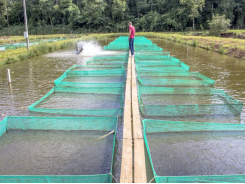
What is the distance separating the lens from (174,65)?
10773 millimetres

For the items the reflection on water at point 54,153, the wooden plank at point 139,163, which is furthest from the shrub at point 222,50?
the wooden plank at point 139,163

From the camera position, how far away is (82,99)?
22.4 ft

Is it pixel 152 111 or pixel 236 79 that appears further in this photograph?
pixel 236 79

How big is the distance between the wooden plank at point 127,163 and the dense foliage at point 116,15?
42561 millimetres

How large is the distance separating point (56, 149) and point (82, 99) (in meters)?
2.75

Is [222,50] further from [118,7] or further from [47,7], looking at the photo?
[47,7]

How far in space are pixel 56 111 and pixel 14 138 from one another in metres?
1.14

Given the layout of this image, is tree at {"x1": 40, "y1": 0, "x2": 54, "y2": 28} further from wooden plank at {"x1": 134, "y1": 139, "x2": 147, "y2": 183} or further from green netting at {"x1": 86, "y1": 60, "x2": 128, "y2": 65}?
wooden plank at {"x1": 134, "y1": 139, "x2": 147, "y2": 183}

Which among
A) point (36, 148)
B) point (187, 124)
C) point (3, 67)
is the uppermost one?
point (3, 67)

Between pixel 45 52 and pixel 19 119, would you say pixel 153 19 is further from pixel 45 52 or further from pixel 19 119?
pixel 19 119

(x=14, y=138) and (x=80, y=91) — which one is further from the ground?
(x=80, y=91)

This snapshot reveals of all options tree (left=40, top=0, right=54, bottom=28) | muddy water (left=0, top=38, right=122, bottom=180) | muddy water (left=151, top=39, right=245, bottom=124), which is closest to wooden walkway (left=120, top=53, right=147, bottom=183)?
muddy water (left=0, top=38, right=122, bottom=180)

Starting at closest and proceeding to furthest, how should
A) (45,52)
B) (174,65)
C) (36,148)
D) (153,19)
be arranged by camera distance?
(36,148) < (174,65) < (45,52) < (153,19)

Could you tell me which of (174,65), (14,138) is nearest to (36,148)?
(14,138)
